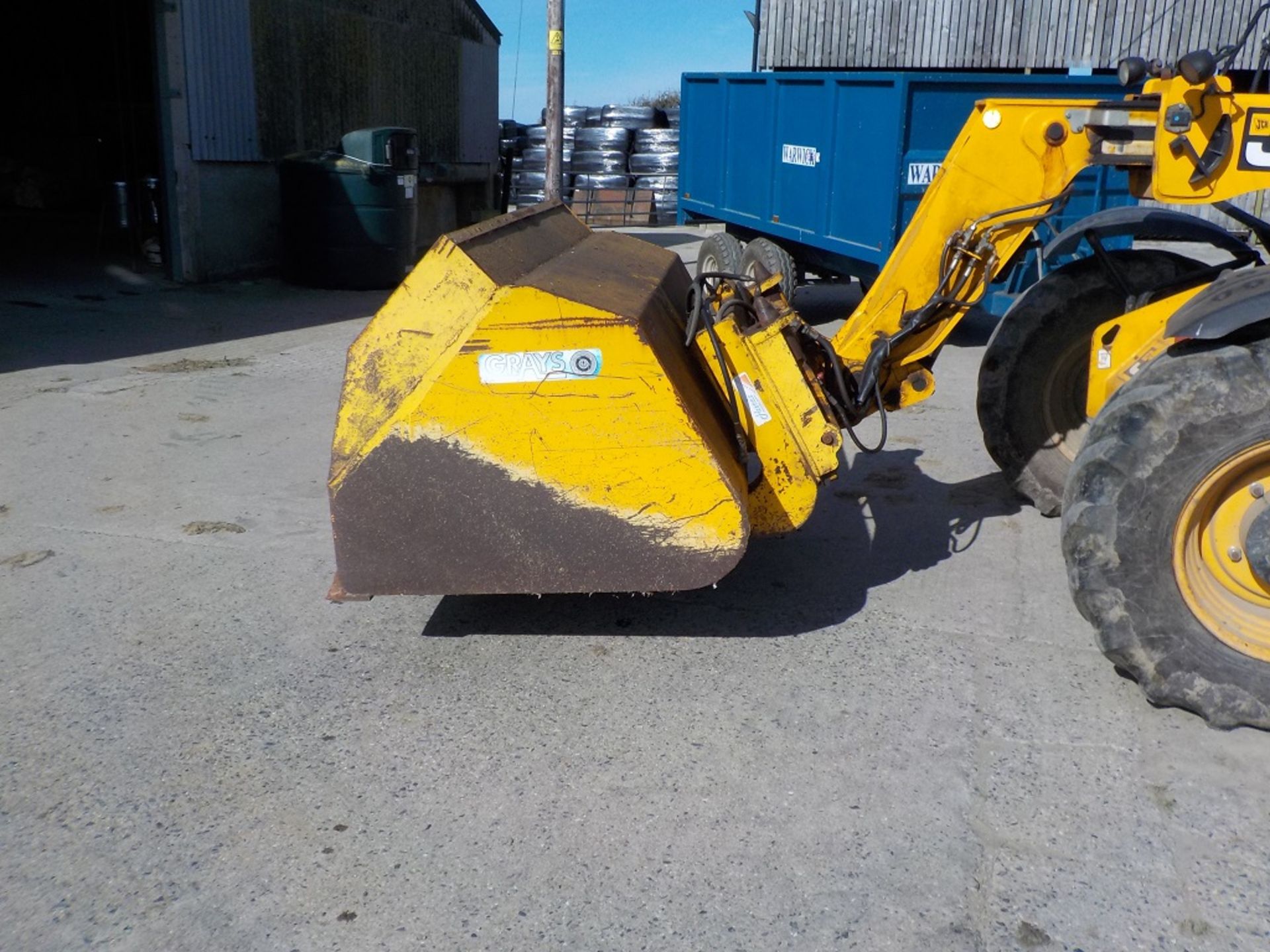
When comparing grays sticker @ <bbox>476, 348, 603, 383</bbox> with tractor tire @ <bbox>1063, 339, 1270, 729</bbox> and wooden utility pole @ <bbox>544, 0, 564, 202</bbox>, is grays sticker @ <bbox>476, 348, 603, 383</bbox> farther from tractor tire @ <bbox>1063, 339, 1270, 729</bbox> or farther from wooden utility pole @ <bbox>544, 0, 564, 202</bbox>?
wooden utility pole @ <bbox>544, 0, 564, 202</bbox>

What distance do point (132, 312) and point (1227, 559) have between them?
377 inches

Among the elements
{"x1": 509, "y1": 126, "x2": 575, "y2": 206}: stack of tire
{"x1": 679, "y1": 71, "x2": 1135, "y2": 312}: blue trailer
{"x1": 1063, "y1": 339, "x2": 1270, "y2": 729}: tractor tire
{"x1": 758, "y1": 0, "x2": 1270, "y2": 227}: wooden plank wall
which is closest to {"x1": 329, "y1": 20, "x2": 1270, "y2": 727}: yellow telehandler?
{"x1": 1063, "y1": 339, "x2": 1270, "y2": 729}: tractor tire

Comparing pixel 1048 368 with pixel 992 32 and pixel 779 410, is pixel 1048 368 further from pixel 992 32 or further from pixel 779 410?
pixel 992 32

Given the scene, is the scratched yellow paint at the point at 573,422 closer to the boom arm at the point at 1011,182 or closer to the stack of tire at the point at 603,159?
the boom arm at the point at 1011,182

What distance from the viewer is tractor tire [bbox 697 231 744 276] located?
10.2 m

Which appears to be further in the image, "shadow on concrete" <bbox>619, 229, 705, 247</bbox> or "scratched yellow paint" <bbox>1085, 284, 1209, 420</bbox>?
"shadow on concrete" <bbox>619, 229, 705, 247</bbox>

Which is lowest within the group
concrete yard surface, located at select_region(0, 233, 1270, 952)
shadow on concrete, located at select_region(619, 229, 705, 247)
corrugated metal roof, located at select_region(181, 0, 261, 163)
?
concrete yard surface, located at select_region(0, 233, 1270, 952)

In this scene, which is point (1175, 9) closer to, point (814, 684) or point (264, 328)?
point (264, 328)

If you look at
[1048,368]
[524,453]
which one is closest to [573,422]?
[524,453]

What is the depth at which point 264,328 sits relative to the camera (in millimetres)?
10164

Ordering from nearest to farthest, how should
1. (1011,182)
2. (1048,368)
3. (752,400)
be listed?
1. (752,400)
2. (1011,182)
3. (1048,368)

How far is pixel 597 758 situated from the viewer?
11.1 ft

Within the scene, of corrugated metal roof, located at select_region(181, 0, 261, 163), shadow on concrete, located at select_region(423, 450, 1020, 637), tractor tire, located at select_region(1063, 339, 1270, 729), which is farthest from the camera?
corrugated metal roof, located at select_region(181, 0, 261, 163)

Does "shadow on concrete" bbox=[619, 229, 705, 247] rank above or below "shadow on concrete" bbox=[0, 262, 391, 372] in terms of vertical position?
above
